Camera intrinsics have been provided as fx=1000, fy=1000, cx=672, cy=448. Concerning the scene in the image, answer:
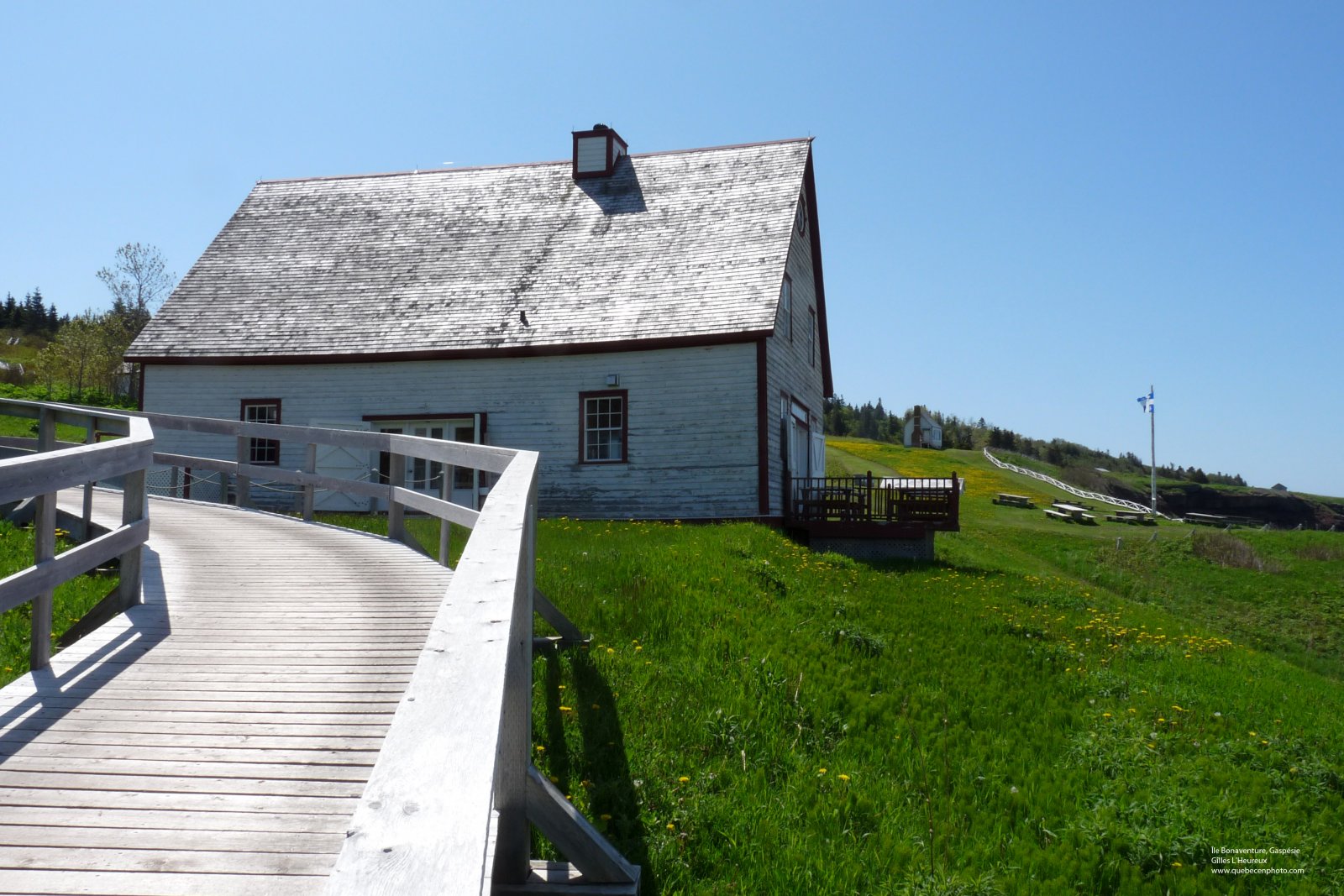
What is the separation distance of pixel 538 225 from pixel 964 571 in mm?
13492

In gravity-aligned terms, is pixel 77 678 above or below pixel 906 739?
above

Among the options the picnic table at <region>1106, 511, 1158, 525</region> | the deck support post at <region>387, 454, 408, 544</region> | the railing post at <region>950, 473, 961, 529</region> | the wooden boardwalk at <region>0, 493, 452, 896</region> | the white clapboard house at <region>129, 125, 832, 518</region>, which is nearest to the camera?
the wooden boardwalk at <region>0, 493, 452, 896</region>

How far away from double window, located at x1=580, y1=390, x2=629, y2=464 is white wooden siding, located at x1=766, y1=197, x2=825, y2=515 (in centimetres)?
321

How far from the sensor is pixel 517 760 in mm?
3887

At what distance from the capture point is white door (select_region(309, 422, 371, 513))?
2262cm

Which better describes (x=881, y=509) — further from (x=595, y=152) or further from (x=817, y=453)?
(x=595, y=152)

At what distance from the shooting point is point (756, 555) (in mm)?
13953

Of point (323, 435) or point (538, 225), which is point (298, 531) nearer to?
point (323, 435)

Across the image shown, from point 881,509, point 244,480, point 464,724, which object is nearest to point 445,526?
point 244,480

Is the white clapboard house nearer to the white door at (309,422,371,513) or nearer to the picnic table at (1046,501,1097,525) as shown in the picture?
the white door at (309,422,371,513)

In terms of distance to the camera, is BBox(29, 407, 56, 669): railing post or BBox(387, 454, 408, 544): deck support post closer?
BBox(29, 407, 56, 669): railing post

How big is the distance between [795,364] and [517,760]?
2112 cm

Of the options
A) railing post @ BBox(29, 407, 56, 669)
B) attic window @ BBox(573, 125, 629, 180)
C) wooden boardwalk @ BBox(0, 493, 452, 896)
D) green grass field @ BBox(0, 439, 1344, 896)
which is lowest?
green grass field @ BBox(0, 439, 1344, 896)

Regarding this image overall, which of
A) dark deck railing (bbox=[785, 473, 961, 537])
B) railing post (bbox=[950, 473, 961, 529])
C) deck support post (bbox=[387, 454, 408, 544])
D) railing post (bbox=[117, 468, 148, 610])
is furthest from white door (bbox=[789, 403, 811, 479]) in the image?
railing post (bbox=[117, 468, 148, 610])
